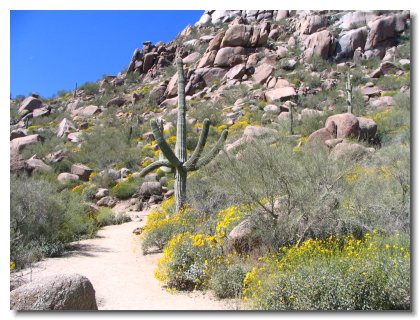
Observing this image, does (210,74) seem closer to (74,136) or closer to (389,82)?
(74,136)

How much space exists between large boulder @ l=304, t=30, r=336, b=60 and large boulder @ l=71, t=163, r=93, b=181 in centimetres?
1767

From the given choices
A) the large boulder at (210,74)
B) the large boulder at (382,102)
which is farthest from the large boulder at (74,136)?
the large boulder at (382,102)

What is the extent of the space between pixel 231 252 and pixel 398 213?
2513 mm

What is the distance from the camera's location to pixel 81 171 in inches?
769

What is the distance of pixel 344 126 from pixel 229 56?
17619 millimetres

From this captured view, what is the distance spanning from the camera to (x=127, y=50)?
7125 millimetres

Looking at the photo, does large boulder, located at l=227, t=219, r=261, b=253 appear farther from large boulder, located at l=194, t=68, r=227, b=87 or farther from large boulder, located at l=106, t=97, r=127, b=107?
large boulder, located at l=106, t=97, r=127, b=107

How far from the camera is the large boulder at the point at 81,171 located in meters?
19.4

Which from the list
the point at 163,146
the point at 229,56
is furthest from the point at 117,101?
the point at 163,146

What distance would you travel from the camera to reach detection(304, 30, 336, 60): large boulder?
26750 millimetres

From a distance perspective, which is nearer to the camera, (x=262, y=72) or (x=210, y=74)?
(x=262, y=72)
